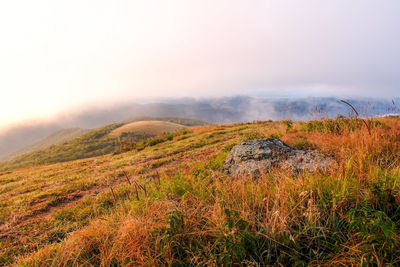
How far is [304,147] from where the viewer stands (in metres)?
6.89

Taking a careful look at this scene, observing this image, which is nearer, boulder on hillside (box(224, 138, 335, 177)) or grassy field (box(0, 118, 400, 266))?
grassy field (box(0, 118, 400, 266))

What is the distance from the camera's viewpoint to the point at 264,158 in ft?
19.6

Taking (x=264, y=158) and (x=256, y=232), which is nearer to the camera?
(x=256, y=232)

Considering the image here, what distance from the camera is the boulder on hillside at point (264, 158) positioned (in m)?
5.02

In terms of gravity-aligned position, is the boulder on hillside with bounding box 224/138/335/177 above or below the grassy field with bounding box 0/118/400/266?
below

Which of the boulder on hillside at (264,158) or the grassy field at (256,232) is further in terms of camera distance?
the boulder on hillside at (264,158)

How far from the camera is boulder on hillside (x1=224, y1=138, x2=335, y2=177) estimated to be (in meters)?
5.02

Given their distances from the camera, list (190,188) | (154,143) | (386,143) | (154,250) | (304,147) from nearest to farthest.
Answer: (154,250)
(190,188)
(386,143)
(304,147)
(154,143)

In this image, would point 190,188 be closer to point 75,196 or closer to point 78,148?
point 75,196

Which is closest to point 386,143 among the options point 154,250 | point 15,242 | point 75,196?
point 154,250

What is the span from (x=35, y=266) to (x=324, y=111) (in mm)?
10734

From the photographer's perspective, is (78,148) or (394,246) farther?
(78,148)

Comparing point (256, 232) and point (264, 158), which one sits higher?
point (256, 232)

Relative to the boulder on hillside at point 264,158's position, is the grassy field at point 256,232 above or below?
above
